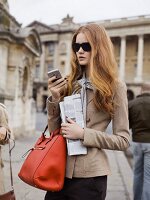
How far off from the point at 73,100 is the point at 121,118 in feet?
0.96

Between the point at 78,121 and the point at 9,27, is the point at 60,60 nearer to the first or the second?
the point at 9,27

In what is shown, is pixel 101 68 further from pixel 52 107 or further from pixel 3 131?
pixel 3 131

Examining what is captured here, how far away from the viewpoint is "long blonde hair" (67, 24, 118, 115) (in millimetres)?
2186

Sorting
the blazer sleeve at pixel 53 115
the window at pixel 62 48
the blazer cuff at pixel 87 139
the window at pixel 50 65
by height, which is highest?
the window at pixel 62 48

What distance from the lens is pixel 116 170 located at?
28.1 feet

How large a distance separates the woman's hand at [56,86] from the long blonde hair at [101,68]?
80 mm

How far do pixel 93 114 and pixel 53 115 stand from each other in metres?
0.26

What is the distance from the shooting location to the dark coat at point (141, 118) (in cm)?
484

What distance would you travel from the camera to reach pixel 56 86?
225cm

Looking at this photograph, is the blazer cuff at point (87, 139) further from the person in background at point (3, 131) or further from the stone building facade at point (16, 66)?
the stone building facade at point (16, 66)

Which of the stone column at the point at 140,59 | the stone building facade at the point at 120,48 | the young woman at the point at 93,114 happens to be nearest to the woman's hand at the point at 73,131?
the young woman at the point at 93,114

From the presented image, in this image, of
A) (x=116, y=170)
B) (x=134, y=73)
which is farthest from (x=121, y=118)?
(x=134, y=73)

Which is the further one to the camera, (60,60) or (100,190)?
(60,60)

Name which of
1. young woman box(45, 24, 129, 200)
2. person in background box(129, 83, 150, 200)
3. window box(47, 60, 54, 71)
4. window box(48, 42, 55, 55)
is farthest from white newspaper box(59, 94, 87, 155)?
window box(47, 60, 54, 71)
